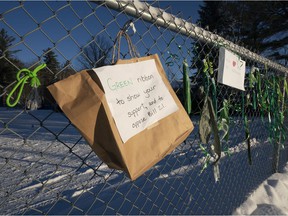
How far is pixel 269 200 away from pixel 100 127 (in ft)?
8.52

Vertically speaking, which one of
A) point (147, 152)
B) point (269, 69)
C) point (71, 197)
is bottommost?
point (71, 197)

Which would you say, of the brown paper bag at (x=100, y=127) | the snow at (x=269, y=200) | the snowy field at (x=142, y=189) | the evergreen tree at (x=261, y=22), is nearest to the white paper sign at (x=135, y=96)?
the brown paper bag at (x=100, y=127)

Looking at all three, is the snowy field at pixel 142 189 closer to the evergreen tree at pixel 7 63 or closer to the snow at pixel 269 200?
the snow at pixel 269 200

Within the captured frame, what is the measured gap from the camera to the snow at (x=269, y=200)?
250 centimetres

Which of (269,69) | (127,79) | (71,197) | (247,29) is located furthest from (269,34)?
(127,79)

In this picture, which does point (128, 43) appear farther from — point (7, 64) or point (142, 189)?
point (142, 189)

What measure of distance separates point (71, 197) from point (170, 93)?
3246 millimetres

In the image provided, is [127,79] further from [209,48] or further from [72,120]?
[209,48]

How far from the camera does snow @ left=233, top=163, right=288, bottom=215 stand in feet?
8.21

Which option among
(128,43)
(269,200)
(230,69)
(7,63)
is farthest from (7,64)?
(269,200)

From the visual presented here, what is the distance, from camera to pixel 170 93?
1334 mm

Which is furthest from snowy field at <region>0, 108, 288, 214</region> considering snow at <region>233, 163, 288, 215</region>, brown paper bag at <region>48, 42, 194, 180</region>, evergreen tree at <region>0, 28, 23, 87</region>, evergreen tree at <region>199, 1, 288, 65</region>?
evergreen tree at <region>199, 1, 288, 65</region>

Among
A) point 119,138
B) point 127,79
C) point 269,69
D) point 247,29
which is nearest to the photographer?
point 119,138

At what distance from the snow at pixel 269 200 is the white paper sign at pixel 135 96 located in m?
1.74
